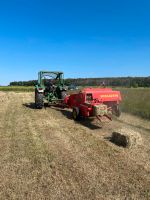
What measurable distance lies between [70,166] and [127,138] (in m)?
2.24

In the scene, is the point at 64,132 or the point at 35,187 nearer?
the point at 35,187

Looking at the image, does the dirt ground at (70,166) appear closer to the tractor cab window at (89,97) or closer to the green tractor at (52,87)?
the tractor cab window at (89,97)

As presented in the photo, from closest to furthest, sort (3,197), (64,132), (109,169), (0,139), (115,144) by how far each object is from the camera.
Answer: (3,197)
(109,169)
(115,144)
(0,139)
(64,132)

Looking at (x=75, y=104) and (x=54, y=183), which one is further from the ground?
(x=75, y=104)

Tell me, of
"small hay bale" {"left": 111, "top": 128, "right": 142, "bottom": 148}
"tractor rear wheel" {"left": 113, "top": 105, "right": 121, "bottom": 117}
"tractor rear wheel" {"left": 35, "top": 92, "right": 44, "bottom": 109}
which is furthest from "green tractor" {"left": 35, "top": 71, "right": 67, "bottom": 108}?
"small hay bale" {"left": 111, "top": 128, "right": 142, "bottom": 148}

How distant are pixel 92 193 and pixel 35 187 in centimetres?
104

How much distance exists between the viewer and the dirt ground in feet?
15.7

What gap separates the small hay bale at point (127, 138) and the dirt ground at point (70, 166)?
0.18m

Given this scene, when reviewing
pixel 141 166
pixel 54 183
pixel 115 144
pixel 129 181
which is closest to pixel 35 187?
pixel 54 183

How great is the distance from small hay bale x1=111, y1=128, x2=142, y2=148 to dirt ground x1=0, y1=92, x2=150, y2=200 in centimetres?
18

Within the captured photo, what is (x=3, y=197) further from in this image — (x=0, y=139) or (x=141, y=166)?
(x=0, y=139)

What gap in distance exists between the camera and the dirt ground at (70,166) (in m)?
4.77

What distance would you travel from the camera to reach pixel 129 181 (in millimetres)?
5188

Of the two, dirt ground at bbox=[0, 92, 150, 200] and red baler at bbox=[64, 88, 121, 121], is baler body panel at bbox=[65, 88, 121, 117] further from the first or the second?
dirt ground at bbox=[0, 92, 150, 200]
